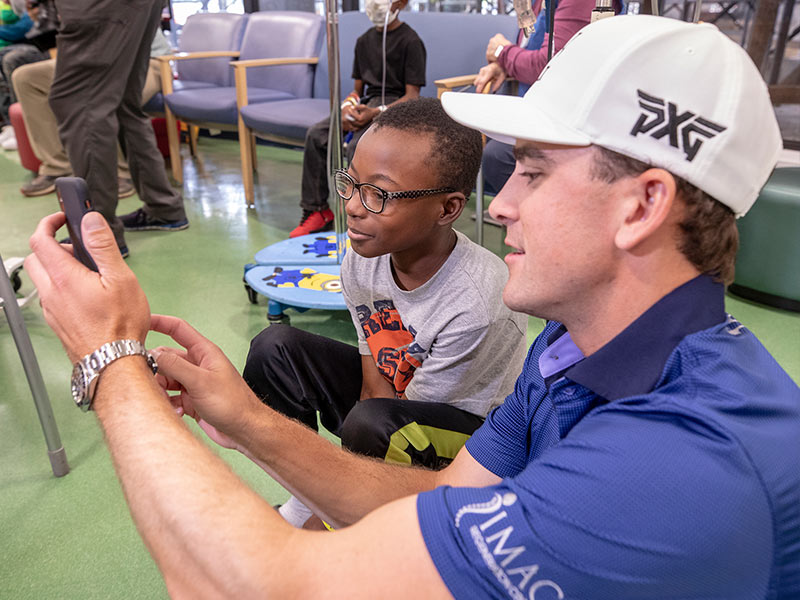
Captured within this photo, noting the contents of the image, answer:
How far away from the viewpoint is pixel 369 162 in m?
1.32

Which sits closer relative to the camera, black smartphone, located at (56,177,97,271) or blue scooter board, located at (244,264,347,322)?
black smartphone, located at (56,177,97,271)

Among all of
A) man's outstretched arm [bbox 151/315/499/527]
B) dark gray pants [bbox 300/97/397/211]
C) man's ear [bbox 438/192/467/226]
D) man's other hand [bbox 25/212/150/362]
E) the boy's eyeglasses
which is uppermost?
man's other hand [bbox 25/212/150/362]

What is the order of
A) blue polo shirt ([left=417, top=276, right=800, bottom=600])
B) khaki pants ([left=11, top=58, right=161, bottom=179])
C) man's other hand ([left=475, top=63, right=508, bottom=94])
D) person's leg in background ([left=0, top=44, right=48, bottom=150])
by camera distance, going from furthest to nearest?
person's leg in background ([left=0, top=44, right=48, bottom=150]) → khaki pants ([left=11, top=58, right=161, bottom=179]) → man's other hand ([left=475, top=63, right=508, bottom=94]) → blue polo shirt ([left=417, top=276, right=800, bottom=600])

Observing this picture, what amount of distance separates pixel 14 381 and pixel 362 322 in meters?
1.24

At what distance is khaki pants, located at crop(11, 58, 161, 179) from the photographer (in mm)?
3846

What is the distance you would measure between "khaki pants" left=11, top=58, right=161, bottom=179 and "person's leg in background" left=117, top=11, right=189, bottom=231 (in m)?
0.85

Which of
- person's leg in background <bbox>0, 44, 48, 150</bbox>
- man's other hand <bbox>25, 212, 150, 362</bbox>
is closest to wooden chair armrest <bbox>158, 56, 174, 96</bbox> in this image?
person's leg in background <bbox>0, 44, 48, 150</bbox>

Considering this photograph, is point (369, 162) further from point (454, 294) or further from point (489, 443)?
point (489, 443)

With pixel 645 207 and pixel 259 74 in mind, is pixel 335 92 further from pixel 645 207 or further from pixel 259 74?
pixel 259 74

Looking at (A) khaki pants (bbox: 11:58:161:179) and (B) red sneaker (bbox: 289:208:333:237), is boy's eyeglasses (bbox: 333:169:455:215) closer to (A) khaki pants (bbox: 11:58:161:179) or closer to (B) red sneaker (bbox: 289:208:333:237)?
(B) red sneaker (bbox: 289:208:333:237)

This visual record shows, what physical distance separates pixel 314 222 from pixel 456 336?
2.09m

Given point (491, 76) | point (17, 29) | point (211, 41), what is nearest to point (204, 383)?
Answer: point (491, 76)

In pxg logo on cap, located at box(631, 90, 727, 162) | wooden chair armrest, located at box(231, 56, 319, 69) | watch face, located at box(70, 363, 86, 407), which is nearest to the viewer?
pxg logo on cap, located at box(631, 90, 727, 162)

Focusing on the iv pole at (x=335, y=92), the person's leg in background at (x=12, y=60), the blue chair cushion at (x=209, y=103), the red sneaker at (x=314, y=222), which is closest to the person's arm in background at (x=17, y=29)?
the person's leg in background at (x=12, y=60)
